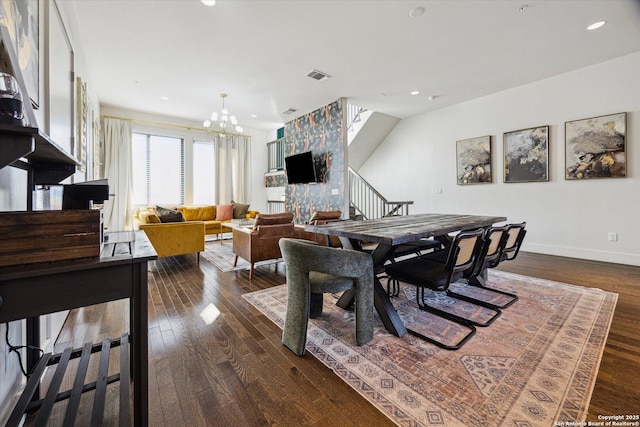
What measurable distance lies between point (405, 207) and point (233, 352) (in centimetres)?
523

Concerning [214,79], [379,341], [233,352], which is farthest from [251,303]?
[214,79]

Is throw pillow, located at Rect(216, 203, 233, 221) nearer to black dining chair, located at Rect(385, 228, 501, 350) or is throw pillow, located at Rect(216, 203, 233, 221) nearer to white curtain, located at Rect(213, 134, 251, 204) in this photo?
white curtain, located at Rect(213, 134, 251, 204)

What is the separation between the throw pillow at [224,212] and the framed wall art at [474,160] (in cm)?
528

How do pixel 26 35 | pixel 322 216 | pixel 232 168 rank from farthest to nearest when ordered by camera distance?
pixel 232 168 → pixel 322 216 → pixel 26 35

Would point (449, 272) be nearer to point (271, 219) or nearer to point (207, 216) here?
point (271, 219)

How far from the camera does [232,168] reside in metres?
7.33

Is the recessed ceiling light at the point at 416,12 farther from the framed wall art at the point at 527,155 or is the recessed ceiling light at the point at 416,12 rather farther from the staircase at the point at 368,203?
the staircase at the point at 368,203

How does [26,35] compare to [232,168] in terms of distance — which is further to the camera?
[232,168]

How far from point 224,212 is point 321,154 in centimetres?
284

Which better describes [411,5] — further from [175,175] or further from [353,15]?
[175,175]

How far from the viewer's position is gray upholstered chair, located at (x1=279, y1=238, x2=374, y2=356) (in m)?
1.66

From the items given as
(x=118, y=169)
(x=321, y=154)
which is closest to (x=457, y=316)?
(x=321, y=154)

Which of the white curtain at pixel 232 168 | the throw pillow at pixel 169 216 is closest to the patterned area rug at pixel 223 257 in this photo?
the throw pillow at pixel 169 216

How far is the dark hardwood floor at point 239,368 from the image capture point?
1252mm
